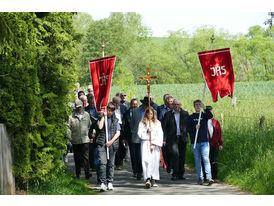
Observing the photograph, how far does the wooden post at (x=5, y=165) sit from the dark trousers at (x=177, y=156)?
206 inches

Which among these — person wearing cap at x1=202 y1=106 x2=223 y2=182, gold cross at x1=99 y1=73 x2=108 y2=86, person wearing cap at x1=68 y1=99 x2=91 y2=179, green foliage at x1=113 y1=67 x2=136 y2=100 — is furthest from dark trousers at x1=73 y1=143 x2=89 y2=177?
green foliage at x1=113 y1=67 x2=136 y2=100

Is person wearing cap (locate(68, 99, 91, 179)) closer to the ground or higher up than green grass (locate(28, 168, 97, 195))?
higher up

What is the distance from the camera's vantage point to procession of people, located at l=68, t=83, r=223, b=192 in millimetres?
11930

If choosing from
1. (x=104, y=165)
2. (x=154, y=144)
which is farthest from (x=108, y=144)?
(x=154, y=144)

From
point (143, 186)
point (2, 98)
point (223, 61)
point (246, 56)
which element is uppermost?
point (246, 56)

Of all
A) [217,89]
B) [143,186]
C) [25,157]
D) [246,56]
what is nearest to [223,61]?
[217,89]

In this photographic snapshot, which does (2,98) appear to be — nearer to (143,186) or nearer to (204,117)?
(143,186)

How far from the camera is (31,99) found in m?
9.58

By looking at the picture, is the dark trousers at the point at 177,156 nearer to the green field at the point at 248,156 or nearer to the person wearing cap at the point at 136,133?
the person wearing cap at the point at 136,133

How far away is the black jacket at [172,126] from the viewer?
13.6m

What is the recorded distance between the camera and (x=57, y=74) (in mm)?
10781

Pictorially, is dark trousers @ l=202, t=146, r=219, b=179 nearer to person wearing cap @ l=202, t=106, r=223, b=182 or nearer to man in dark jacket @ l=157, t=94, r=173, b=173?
person wearing cap @ l=202, t=106, r=223, b=182

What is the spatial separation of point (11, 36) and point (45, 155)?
2881 mm

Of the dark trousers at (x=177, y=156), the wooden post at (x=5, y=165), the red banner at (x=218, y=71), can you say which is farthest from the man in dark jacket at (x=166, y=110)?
the wooden post at (x=5, y=165)
